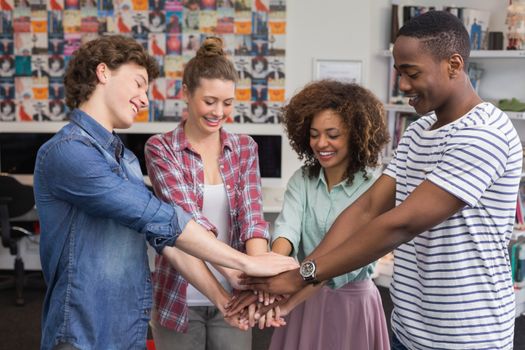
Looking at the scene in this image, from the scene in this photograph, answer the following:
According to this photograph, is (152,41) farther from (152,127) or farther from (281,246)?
(281,246)

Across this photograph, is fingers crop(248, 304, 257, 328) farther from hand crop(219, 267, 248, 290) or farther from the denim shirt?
the denim shirt

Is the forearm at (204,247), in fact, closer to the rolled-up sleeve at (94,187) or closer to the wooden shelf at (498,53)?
the rolled-up sleeve at (94,187)

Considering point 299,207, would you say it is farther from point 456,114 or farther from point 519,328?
point 519,328

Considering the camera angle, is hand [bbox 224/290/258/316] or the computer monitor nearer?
hand [bbox 224/290/258/316]

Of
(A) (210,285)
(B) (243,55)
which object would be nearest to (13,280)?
(B) (243,55)

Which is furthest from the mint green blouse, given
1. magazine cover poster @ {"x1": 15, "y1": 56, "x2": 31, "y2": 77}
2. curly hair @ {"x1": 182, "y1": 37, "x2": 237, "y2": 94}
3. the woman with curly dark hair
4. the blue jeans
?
magazine cover poster @ {"x1": 15, "y1": 56, "x2": 31, "y2": 77}

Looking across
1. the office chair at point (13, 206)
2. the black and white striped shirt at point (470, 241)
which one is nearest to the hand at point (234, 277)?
the black and white striped shirt at point (470, 241)

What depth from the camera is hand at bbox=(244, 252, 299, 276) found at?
1872mm

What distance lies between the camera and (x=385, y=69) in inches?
198

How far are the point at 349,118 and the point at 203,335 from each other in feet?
2.70

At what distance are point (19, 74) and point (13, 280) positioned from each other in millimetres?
1588

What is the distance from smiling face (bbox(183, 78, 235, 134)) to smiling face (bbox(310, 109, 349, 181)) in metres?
0.31

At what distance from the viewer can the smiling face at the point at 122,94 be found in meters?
1.60

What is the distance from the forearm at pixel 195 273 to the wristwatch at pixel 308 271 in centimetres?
34
